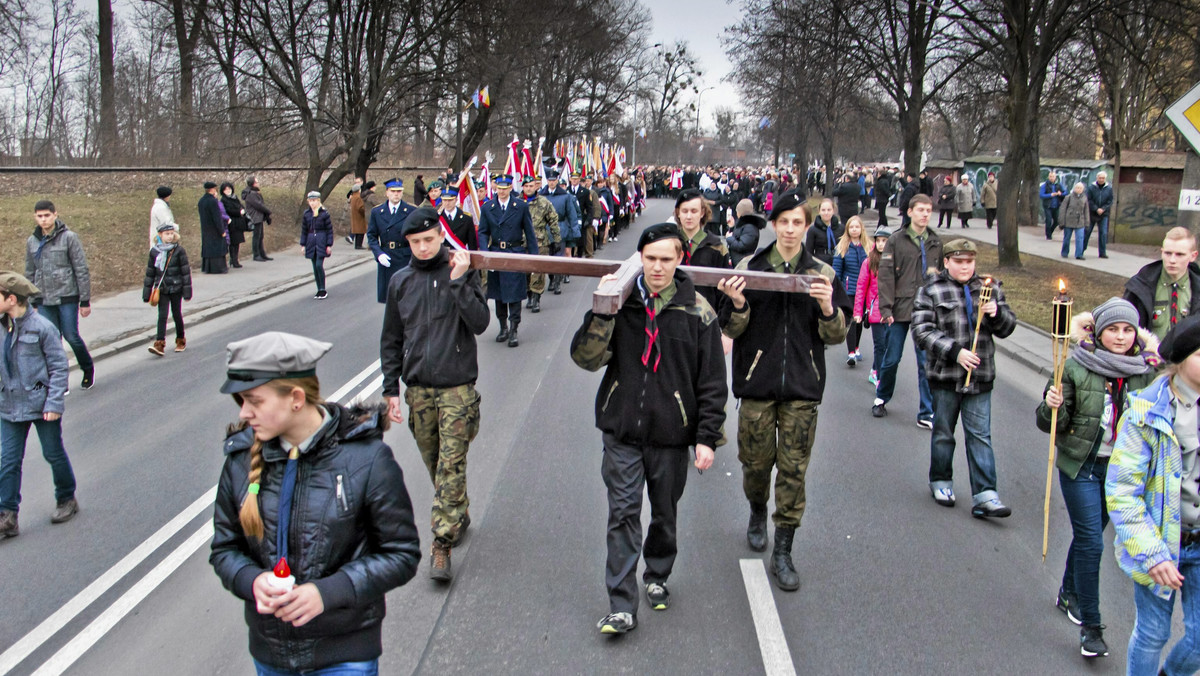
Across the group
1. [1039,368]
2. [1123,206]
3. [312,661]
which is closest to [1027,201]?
[1123,206]

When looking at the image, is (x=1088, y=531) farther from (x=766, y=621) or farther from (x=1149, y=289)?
(x=1149, y=289)

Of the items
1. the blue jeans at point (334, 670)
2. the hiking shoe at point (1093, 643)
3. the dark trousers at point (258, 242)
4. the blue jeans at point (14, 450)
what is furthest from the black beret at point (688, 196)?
the dark trousers at point (258, 242)

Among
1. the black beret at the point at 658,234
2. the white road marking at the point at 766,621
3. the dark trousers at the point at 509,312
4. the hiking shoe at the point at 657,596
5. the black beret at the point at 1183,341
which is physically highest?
the black beret at the point at 658,234

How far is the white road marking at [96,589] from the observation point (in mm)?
4429

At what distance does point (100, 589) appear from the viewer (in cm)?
508

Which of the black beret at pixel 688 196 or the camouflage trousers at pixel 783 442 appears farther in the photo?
the black beret at pixel 688 196

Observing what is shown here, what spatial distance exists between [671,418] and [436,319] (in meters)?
1.54

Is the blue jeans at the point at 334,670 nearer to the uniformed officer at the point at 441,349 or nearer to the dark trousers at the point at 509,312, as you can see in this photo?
the uniformed officer at the point at 441,349

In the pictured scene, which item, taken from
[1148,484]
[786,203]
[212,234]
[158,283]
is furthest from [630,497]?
[212,234]

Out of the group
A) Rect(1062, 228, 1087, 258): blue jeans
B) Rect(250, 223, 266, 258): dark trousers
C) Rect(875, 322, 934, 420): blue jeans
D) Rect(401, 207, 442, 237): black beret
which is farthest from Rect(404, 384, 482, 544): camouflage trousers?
Rect(1062, 228, 1087, 258): blue jeans

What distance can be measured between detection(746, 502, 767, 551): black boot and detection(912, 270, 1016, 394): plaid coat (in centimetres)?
150

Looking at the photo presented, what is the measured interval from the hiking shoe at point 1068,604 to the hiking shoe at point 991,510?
3.55 ft

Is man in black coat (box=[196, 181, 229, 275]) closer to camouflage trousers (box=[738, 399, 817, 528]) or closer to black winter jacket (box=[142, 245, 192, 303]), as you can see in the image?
black winter jacket (box=[142, 245, 192, 303])

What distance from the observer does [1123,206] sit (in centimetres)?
2494
